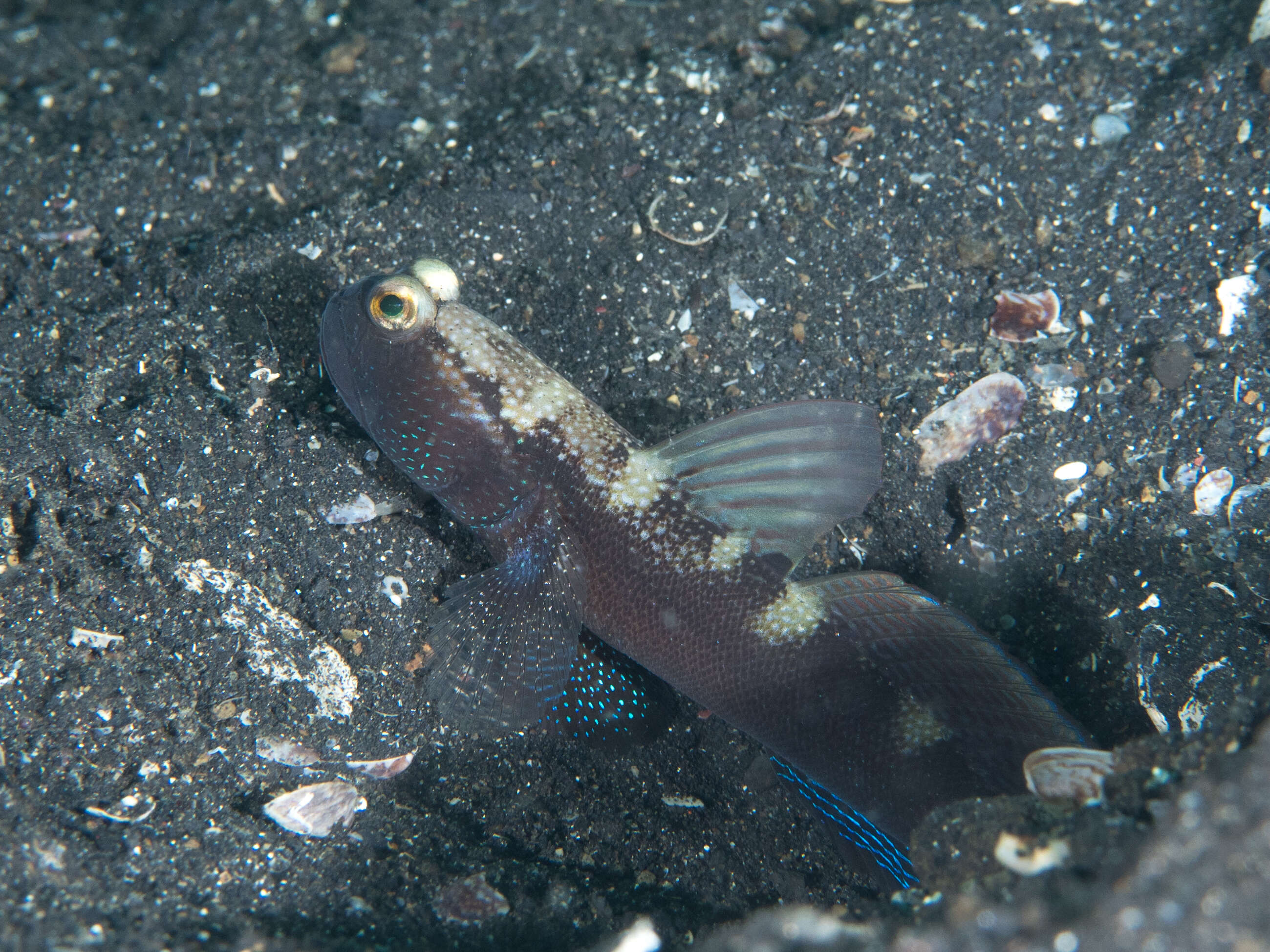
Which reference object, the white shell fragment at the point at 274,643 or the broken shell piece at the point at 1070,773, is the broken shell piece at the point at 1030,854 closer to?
the broken shell piece at the point at 1070,773

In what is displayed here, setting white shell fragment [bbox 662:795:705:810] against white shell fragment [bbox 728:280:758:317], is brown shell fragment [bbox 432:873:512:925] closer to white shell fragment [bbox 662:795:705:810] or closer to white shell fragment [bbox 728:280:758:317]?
white shell fragment [bbox 662:795:705:810]

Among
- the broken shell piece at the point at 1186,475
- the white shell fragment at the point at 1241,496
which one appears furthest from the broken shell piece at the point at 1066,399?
the white shell fragment at the point at 1241,496

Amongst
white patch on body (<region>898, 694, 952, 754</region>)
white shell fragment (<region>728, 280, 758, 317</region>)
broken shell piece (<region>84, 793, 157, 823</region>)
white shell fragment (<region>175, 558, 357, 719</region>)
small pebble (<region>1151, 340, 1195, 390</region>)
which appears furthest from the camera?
white shell fragment (<region>728, 280, 758, 317</region>)

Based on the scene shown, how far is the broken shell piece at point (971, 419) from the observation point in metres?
3.35

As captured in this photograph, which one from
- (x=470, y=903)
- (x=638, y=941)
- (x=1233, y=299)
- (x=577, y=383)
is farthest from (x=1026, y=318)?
(x=470, y=903)

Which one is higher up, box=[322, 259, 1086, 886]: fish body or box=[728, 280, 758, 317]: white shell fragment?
box=[728, 280, 758, 317]: white shell fragment

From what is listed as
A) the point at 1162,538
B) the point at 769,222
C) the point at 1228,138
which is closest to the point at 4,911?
the point at 769,222

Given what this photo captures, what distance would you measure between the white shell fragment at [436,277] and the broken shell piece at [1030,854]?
105 inches

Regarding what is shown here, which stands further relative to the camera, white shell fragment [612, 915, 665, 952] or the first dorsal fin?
the first dorsal fin

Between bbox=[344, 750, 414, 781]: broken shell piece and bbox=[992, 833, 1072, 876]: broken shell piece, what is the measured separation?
2.25m

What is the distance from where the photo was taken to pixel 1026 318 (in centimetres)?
343

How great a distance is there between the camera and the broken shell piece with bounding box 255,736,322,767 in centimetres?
286

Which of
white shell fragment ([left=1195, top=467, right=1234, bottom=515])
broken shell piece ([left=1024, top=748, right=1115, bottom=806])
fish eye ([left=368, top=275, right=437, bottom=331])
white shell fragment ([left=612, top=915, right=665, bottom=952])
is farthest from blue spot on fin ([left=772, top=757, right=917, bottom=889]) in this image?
fish eye ([left=368, top=275, right=437, bottom=331])

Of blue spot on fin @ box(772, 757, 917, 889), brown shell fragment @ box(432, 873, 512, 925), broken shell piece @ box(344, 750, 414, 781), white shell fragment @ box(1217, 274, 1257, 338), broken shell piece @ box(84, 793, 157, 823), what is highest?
white shell fragment @ box(1217, 274, 1257, 338)
